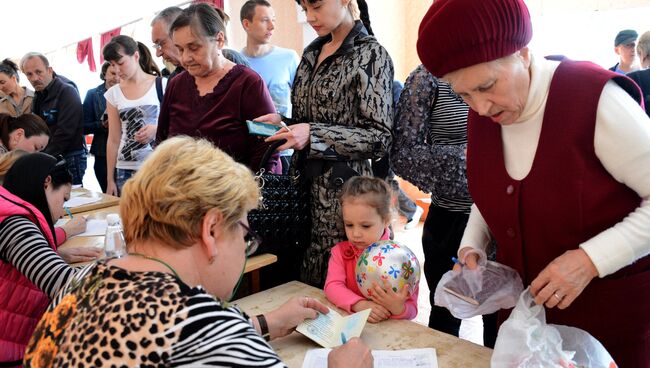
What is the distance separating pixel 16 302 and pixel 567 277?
1.52 metres

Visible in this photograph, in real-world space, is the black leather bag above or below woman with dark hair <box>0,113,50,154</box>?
below

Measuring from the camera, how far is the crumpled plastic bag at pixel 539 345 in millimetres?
981

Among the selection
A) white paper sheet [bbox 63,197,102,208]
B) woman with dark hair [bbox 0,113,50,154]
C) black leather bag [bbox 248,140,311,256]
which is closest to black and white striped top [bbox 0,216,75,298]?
black leather bag [bbox 248,140,311,256]

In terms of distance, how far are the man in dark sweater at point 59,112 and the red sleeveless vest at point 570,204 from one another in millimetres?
3539

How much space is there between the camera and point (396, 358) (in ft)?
3.98

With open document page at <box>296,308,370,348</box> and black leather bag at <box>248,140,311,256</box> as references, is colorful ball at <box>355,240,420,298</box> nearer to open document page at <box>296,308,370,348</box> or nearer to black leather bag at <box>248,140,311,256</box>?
open document page at <box>296,308,370,348</box>

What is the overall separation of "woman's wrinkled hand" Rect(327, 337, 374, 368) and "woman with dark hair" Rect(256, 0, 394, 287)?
0.77 m

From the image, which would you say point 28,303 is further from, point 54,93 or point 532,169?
point 54,93

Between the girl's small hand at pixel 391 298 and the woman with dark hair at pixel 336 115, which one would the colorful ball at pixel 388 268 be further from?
the woman with dark hair at pixel 336 115

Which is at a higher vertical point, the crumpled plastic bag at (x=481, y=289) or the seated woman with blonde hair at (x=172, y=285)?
the seated woman with blonde hair at (x=172, y=285)

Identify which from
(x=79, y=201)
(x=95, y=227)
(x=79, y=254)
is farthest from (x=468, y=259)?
(x=79, y=201)

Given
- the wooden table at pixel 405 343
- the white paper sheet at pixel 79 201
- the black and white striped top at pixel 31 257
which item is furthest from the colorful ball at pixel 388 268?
the white paper sheet at pixel 79 201

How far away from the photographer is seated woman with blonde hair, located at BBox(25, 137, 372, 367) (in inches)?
28.7

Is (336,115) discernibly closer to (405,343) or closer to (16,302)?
(405,343)
